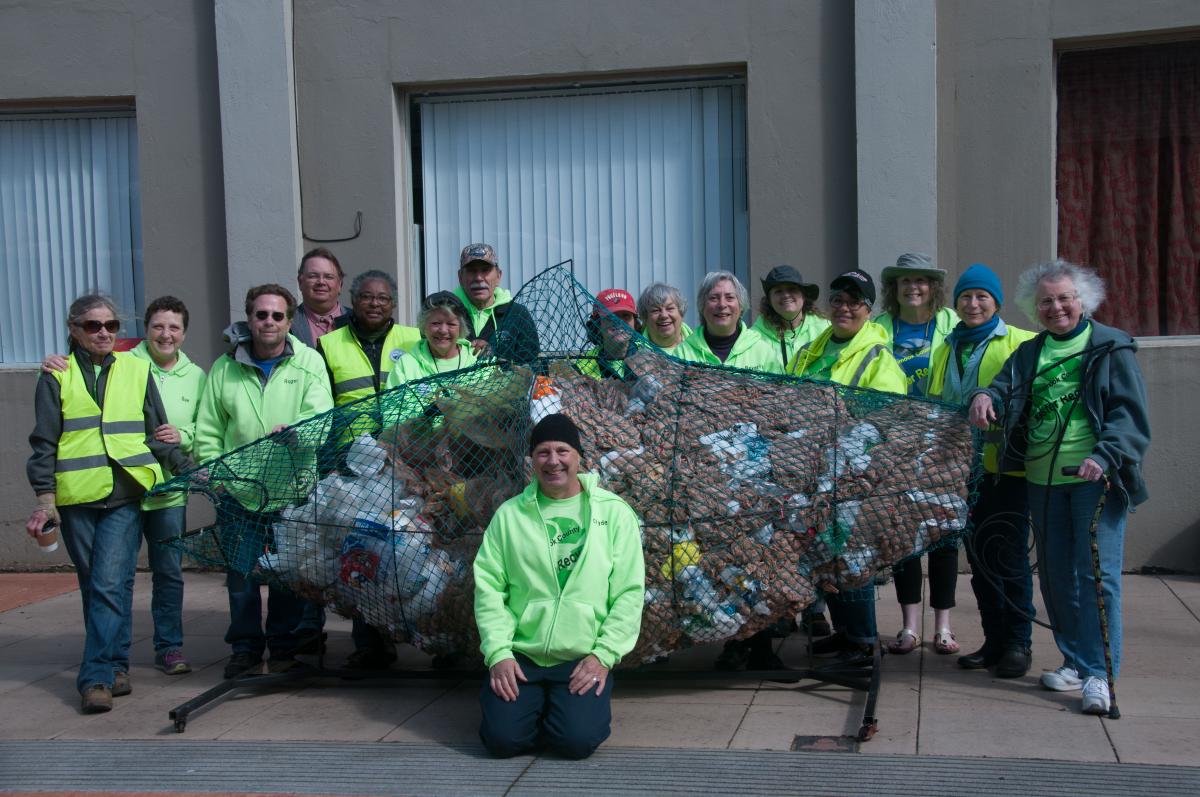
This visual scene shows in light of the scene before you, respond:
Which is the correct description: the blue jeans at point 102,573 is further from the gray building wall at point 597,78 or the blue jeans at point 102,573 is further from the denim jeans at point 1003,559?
the denim jeans at point 1003,559

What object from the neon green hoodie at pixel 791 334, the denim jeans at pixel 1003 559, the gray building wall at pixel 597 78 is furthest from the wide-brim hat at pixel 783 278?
the gray building wall at pixel 597 78

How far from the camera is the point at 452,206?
8883 millimetres

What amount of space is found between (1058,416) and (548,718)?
2445 mm

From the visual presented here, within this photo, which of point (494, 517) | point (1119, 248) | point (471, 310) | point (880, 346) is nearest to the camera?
point (494, 517)

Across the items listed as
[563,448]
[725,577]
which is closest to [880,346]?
[725,577]

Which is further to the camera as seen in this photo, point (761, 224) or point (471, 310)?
point (761, 224)

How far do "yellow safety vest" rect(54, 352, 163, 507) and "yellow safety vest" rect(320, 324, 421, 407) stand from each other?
949 mm

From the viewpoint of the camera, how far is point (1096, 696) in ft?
15.9

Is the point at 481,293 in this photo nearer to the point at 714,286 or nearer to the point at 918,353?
the point at 714,286

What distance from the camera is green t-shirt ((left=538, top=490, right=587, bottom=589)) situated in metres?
Answer: 4.72

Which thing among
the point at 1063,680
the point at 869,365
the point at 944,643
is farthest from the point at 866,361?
the point at 1063,680

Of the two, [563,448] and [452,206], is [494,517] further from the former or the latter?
[452,206]

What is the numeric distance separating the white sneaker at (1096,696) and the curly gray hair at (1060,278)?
153cm

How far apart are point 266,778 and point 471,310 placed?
3088mm
